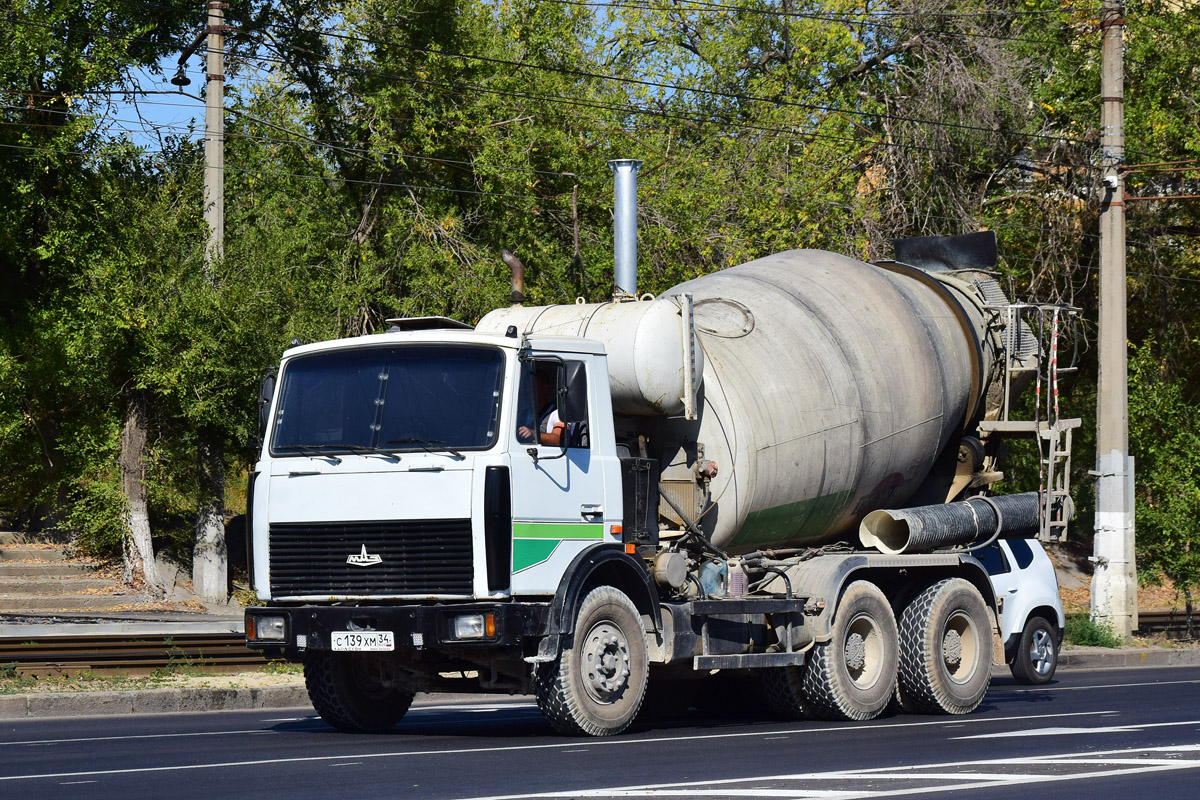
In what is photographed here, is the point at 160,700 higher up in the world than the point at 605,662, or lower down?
lower down

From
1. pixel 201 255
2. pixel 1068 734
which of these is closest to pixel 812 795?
pixel 1068 734

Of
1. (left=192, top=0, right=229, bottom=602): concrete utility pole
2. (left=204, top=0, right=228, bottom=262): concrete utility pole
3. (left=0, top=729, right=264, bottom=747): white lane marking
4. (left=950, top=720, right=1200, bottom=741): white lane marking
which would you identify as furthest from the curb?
(left=192, top=0, right=229, bottom=602): concrete utility pole

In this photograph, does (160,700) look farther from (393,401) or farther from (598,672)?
(598,672)

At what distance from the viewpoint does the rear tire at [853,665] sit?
41.2 feet

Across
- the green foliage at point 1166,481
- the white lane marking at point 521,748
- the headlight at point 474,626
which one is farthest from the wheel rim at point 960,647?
the green foliage at point 1166,481

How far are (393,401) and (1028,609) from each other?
8.83m

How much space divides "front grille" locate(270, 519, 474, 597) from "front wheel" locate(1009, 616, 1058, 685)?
8.85 meters

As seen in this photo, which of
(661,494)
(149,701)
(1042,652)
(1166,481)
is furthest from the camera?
(1166,481)

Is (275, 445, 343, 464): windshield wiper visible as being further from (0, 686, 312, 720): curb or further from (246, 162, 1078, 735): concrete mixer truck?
(0, 686, 312, 720): curb

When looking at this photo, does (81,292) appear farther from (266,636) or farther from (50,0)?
(266,636)

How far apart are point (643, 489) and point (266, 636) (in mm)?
2950

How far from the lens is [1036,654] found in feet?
56.7

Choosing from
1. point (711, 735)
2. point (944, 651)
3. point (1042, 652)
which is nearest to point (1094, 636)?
point (1042, 652)

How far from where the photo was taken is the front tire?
10602 millimetres
